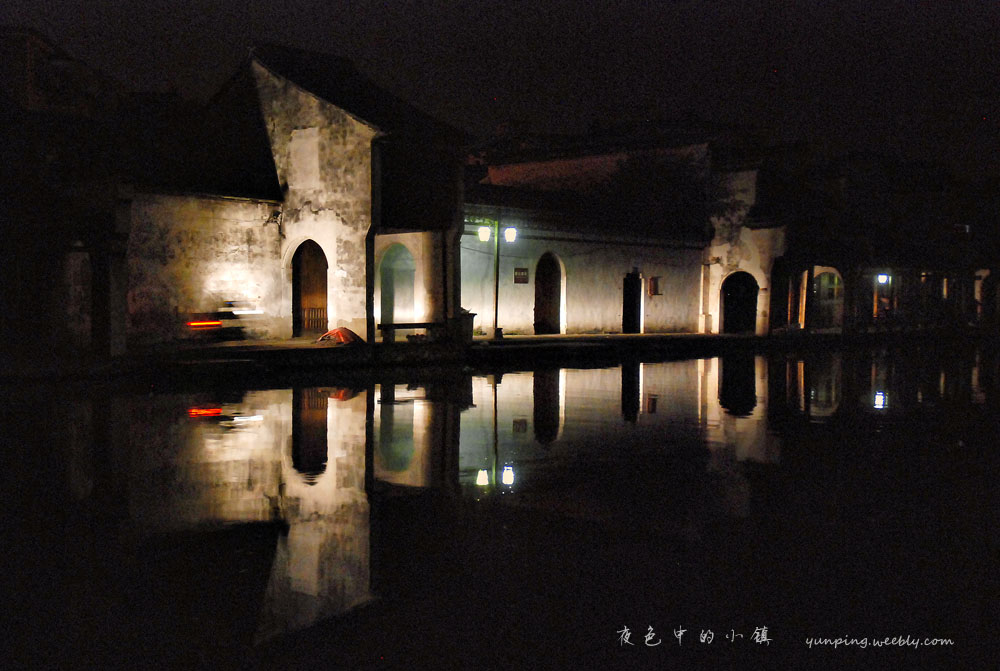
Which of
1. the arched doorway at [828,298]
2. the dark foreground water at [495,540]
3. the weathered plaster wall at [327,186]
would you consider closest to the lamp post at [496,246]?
the weathered plaster wall at [327,186]

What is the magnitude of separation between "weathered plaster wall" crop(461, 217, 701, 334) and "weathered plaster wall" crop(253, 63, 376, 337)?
519 cm

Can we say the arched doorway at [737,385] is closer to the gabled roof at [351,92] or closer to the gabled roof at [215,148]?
the gabled roof at [351,92]

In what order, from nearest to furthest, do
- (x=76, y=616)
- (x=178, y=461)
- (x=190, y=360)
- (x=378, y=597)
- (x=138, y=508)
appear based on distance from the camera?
(x=76, y=616) < (x=378, y=597) < (x=138, y=508) < (x=178, y=461) < (x=190, y=360)

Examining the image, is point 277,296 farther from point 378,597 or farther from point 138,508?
point 378,597

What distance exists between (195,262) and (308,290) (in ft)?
15.2

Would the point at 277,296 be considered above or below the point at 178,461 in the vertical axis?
above

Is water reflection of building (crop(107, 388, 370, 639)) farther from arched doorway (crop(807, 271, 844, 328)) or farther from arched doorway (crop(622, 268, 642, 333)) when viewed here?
arched doorway (crop(807, 271, 844, 328))

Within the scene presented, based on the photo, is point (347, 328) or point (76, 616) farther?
point (347, 328)

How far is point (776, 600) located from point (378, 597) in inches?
90.5

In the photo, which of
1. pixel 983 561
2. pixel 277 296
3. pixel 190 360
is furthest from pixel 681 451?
pixel 277 296

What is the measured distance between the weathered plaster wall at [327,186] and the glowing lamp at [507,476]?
50.7 ft

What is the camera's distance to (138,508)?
7.31m

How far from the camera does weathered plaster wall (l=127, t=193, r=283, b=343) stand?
22.0m

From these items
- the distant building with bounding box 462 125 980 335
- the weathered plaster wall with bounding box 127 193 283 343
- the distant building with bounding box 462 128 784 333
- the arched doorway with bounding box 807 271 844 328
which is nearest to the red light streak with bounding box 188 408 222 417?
the weathered plaster wall with bounding box 127 193 283 343
